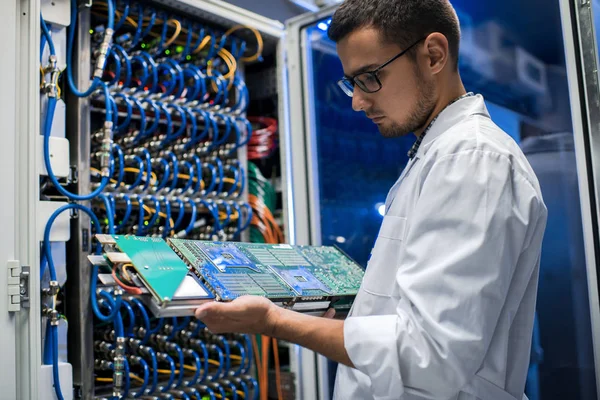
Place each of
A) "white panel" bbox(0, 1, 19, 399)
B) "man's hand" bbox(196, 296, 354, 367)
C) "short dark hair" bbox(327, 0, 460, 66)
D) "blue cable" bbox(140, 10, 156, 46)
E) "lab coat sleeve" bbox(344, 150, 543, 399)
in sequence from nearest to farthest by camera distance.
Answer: "lab coat sleeve" bbox(344, 150, 543, 399), "man's hand" bbox(196, 296, 354, 367), "short dark hair" bbox(327, 0, 460, 66), "white panel" bbox(0, 1, 19, 399), "blue cable" bbox(140, 10, 156, 46)

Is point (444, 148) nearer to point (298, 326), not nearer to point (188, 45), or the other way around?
point (298, 326)

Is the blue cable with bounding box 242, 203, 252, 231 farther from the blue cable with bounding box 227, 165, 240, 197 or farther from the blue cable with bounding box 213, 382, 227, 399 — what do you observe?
the blue cable with bounding box 213, 382, 227, 399

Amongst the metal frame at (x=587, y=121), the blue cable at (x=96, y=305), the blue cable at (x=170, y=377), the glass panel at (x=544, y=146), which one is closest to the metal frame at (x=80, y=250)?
the blue cable at (x=96, y=305)

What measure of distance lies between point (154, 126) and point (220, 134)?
48cm

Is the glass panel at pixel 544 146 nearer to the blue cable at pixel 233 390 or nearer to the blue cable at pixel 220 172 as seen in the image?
the blue cable at pixel 220 172

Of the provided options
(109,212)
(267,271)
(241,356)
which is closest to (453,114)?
(267,271)

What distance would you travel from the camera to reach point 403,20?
1301 mm

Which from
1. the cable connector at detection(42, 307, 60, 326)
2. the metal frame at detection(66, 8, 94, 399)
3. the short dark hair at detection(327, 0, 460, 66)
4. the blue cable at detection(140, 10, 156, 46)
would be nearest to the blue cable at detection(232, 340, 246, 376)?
the metal frame at detection(66, 8, 94, 399)

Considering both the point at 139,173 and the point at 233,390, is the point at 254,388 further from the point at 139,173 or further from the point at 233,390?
the point at 139,173

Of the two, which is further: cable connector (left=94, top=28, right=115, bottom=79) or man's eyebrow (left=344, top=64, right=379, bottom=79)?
cable connector (left=94, top=28, right=115, bottom=79)

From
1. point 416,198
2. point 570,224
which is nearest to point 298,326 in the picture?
point 416,198

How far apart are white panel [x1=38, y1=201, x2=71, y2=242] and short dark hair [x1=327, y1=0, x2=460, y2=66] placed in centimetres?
116

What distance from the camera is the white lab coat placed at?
106cm

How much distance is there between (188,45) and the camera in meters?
2.54
